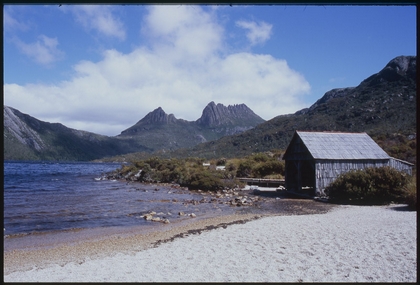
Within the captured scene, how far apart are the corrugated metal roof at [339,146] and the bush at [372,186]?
7.08ft

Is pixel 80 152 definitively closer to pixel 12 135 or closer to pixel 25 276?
pixel 12 135

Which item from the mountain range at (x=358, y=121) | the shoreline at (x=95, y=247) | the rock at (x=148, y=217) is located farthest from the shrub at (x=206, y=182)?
the mountain range at (x=358, y=121)

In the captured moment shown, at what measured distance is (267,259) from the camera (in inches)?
286

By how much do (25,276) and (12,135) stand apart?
13993cm

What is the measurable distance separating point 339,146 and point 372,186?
4.51 metres

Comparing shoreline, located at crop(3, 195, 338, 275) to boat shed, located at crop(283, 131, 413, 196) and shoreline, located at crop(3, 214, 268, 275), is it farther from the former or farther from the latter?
boat shed, located at crop(283, 131, 413, 196)

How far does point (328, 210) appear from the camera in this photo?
51.1 ft

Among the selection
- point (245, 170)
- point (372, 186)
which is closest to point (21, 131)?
point (245, 170)

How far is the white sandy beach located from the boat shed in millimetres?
8987

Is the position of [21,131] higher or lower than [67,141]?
higher

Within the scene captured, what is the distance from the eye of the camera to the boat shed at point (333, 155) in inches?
789

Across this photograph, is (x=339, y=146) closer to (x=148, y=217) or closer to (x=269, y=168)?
(x=269, y=168)

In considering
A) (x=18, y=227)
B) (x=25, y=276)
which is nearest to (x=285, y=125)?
(x=18, y=227)

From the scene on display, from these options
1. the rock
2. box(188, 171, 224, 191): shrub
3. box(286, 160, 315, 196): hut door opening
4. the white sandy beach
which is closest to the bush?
box(286, 160, 315, 196): hut door opening
